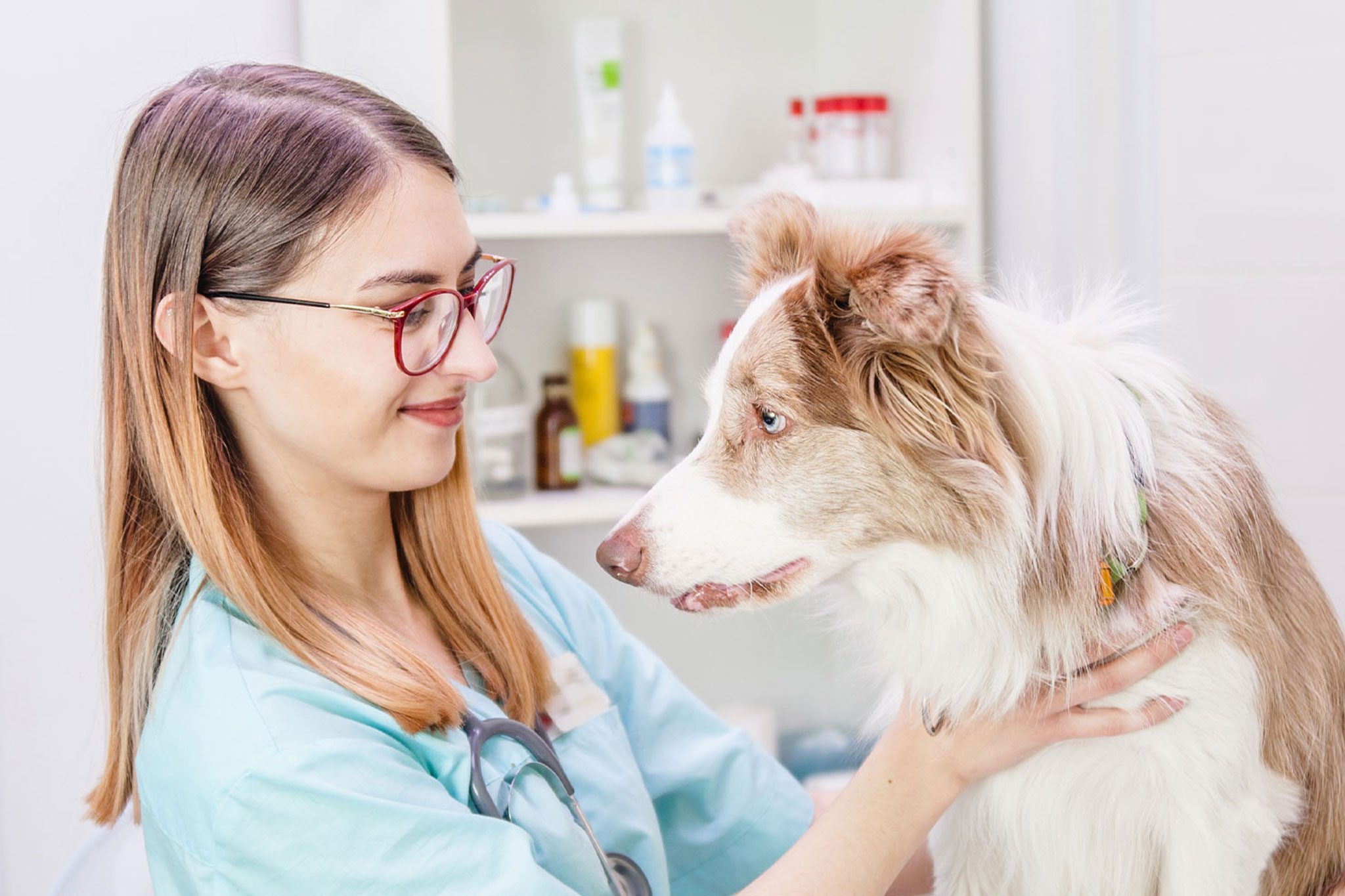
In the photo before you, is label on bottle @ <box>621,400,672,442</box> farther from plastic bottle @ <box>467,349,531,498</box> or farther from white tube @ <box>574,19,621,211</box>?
white tube @ <box>574,19,621,211</box>

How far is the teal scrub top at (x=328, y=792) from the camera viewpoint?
86cm

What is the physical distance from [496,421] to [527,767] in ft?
3.41

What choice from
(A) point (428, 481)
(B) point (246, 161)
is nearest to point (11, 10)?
(B) point (246, 161)

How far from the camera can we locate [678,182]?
79.4 inches

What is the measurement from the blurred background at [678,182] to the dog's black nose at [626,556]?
861 millimetres

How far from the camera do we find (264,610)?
976 millimetres

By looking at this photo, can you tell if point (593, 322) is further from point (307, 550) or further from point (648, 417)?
point (307, 550)

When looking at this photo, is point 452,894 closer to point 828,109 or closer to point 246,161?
point 246,161

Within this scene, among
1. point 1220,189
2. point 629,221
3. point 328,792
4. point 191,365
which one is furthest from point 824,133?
point 328,792

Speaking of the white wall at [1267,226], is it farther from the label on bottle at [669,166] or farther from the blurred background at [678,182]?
the label on bottle at [669,166]

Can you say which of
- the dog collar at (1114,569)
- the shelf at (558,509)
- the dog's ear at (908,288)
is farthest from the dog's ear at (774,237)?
the shelf at (558,509)

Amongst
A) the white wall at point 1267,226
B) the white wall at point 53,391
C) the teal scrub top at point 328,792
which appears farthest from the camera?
the white wall at point 53,391

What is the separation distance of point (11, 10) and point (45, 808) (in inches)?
50.2

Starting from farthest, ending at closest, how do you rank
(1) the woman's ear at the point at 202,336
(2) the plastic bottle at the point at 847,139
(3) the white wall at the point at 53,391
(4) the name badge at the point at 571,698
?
(2) the plastic bottle at the point at 847,139 < (3) the white wall at the point at 53,391 < (4) the name badge at the point at 571,698 < (1) the woman's ear at the point at 202,336
